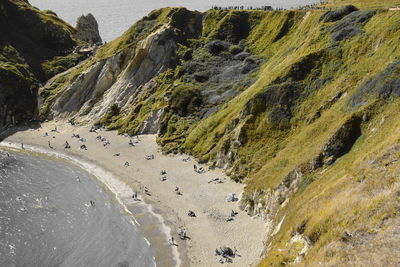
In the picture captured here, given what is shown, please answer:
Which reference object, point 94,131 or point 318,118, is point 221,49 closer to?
point 94,131

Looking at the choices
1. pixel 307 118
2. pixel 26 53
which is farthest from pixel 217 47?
pixel 26 53

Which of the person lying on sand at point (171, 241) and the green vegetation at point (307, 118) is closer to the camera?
the green vegetation at point (307, 118)

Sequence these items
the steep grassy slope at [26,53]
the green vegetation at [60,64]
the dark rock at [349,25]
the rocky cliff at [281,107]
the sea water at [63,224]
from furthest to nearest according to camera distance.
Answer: the green vegetation at [60,64] < the steep grassy slope at [26,53] < the dark rock at [349,25] < the sea water at [63,224] < the rocky cliff at [281,107]

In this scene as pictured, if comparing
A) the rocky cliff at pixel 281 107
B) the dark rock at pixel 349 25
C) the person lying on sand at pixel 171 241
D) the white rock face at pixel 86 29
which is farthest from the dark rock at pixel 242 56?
the white rock face at pixel 86 29

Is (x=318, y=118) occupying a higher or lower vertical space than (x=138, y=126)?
higher

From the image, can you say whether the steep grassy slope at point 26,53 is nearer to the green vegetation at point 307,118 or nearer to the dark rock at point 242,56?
the green vegetation at point 307,118

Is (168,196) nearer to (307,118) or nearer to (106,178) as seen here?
(106,178)

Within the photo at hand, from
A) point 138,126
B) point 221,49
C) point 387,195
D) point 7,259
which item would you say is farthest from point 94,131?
point 387,195
